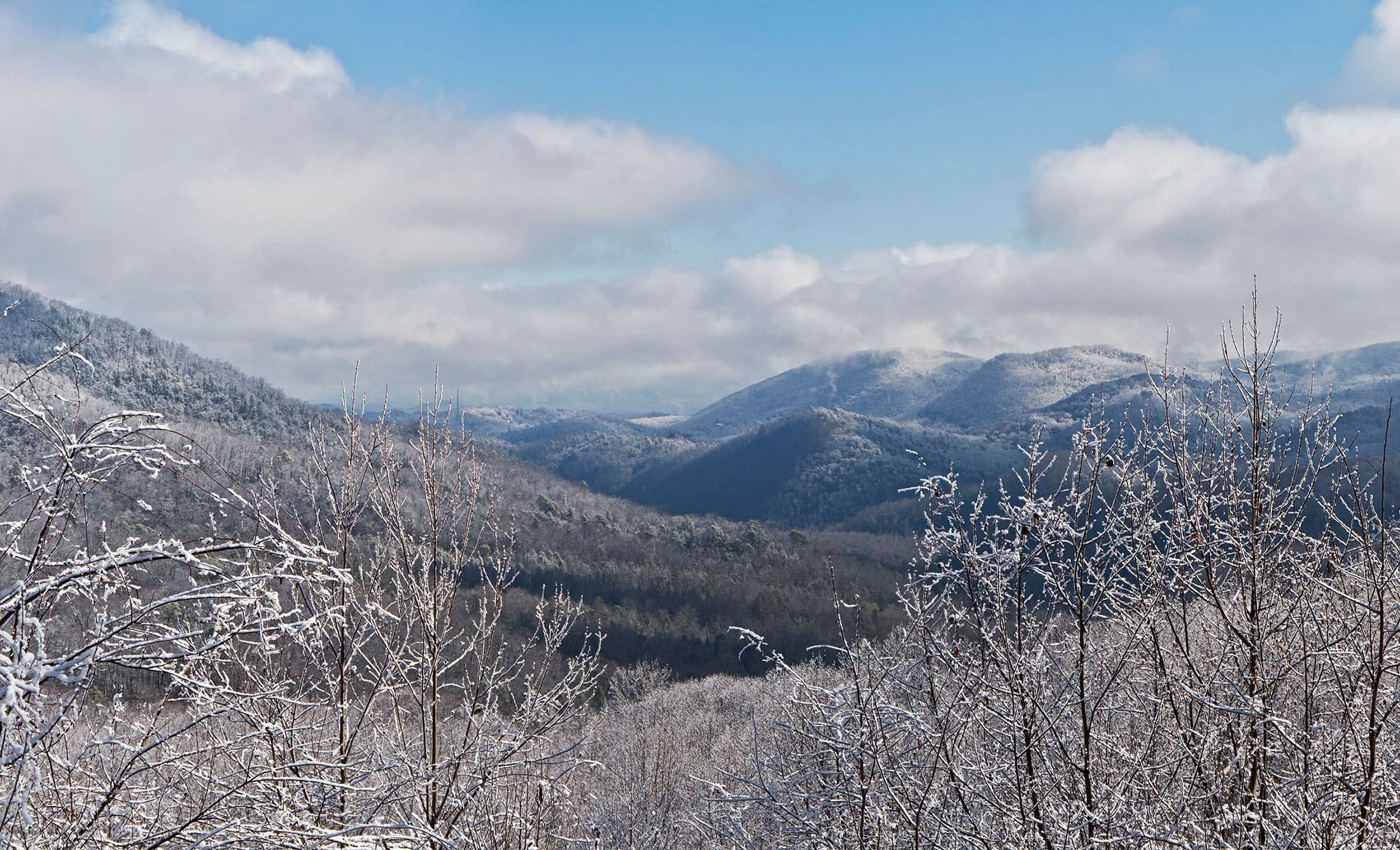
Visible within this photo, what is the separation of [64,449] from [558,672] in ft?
186

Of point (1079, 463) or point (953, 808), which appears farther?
point (953, 808)

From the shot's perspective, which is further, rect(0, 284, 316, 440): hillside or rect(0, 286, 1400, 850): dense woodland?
rect(0, 284, 316, 440): hillside

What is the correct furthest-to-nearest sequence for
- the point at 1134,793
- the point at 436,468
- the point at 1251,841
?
1. the point at 436,468
2. the point at 1134,793
3. the point at 1251,841

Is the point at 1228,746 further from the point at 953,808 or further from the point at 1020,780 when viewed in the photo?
the point at 953,808

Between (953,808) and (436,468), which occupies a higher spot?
(436,468)

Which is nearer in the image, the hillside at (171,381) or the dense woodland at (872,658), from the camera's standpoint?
the dense woodland at (872,658)

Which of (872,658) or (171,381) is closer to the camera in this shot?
(872,658)

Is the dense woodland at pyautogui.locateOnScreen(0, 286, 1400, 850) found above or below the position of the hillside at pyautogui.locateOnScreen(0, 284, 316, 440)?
below

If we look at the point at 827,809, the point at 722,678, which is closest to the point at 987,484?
the point at 722,678

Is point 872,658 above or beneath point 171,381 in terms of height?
beneath

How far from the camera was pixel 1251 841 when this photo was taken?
4.27m

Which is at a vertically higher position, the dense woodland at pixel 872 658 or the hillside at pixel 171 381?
the hillside at pixel 171 381

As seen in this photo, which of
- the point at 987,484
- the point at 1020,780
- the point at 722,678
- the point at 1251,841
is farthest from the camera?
the point at 987,484

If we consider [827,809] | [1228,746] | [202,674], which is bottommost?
[827,809]
